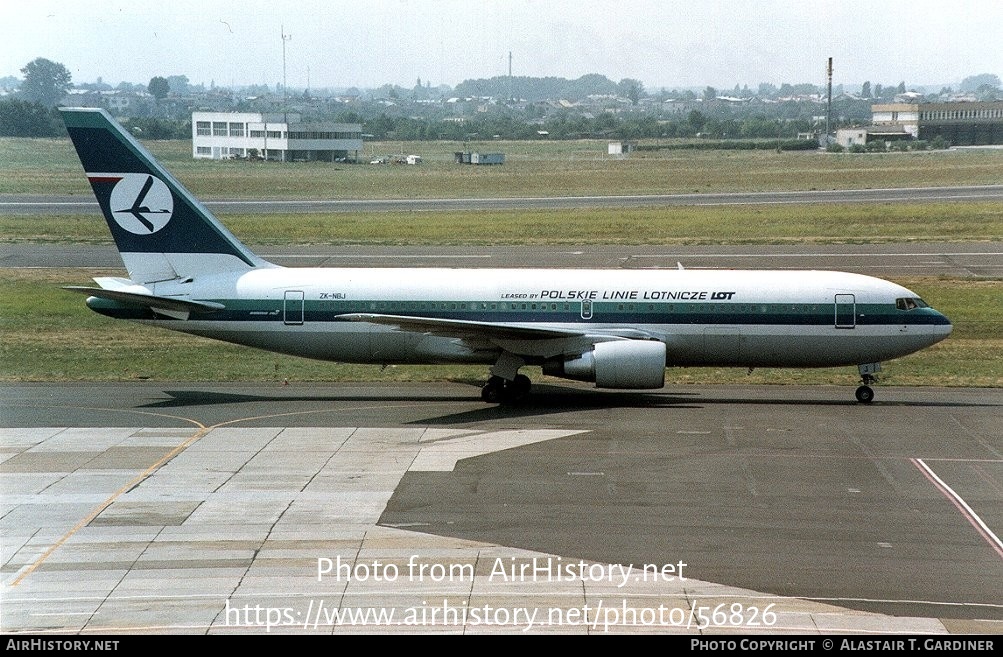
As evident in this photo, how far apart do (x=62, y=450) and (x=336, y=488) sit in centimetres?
798

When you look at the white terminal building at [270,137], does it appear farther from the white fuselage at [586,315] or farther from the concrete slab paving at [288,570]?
the concrete slab paving at [288,570]

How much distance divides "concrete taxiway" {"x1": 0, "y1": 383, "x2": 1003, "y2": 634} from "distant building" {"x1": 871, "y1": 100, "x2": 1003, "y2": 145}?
122 metres

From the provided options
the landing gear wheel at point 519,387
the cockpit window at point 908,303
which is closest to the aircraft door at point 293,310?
the landing gear wheel at point 519,387

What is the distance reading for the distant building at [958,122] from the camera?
14625cm

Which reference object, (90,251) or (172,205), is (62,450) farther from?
(90,251)

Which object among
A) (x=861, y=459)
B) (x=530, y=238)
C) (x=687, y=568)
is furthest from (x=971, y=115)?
(x=687, y=568)

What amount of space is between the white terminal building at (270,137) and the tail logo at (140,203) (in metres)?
66.2

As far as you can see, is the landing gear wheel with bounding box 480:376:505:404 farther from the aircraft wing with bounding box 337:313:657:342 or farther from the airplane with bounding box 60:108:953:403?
the aircraft wing with bounding box 337:313:657:342

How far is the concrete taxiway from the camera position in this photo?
18.2m

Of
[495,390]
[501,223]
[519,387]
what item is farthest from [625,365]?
[501,223]

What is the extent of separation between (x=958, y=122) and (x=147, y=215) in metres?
137

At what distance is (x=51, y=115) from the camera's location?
8350 cm

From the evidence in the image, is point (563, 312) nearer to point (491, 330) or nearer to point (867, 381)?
point (491, 330)

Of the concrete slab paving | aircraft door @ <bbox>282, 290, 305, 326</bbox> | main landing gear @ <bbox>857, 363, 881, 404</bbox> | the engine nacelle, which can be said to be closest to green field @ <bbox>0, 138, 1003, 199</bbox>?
aircraft door @ <bbox>282, 290, 305, 326</bbox>
